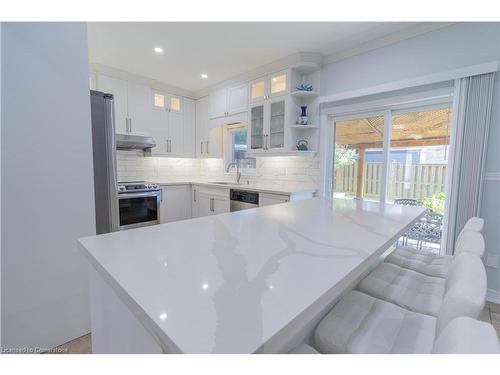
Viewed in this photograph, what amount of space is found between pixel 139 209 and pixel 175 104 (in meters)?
2.04

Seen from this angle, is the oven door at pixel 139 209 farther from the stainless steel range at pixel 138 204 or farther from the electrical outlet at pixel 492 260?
the electrical outlet at pixel 492 260

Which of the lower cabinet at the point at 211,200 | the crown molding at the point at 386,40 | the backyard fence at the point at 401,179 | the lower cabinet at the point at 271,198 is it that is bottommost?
the lower cabinet at the point at 211,200

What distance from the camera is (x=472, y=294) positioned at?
0.57 m

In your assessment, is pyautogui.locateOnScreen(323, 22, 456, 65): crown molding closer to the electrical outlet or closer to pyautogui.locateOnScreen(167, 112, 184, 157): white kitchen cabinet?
the electrical outlet

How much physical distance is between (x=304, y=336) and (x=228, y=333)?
65cm

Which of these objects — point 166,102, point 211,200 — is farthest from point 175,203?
point 166,102

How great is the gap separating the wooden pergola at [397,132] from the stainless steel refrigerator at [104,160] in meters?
2.56

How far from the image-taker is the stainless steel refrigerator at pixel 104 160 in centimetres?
193

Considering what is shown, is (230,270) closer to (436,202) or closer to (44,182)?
(44,182)

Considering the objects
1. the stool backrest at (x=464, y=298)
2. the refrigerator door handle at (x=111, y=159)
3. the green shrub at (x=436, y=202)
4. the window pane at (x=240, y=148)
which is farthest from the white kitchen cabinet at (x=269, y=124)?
the stool backrest at (x=464, y=298)

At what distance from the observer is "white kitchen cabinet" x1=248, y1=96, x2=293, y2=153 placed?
3209 mm

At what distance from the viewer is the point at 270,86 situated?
3.35 m

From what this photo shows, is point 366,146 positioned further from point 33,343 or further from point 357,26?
point 33,343

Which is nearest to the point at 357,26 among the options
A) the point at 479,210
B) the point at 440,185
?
the point at 440,185
